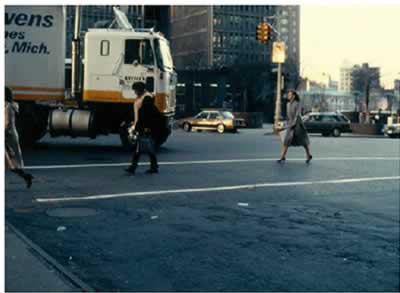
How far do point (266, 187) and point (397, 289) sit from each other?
457cm

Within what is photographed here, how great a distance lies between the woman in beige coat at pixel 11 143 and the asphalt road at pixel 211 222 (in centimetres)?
35

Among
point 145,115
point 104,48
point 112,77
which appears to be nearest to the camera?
point 145,115

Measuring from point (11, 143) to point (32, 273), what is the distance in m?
2.31

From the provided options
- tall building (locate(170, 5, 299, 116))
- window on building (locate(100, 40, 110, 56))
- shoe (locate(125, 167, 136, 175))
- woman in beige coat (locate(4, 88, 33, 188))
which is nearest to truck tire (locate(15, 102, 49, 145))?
woman in beige coat (locate(4, 88, 33, 188))

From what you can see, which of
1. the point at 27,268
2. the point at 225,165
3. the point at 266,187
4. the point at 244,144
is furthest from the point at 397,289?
the point at 244,144

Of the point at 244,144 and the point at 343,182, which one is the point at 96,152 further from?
the point at 343,182

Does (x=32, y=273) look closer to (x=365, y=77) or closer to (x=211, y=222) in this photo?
(x=365, y=77)

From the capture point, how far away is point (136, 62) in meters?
11.9

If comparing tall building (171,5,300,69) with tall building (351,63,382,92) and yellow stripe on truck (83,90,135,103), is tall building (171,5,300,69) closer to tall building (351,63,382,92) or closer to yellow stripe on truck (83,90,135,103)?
tall building (351,63,382,92)

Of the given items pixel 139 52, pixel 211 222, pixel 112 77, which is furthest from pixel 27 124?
pixel 139 52

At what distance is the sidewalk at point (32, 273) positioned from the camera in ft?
9.44

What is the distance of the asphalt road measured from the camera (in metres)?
3.87

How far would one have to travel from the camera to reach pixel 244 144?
42.1ft

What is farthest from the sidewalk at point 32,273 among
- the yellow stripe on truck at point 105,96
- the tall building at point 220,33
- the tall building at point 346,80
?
the yellow stripe on truck at point 105,96
